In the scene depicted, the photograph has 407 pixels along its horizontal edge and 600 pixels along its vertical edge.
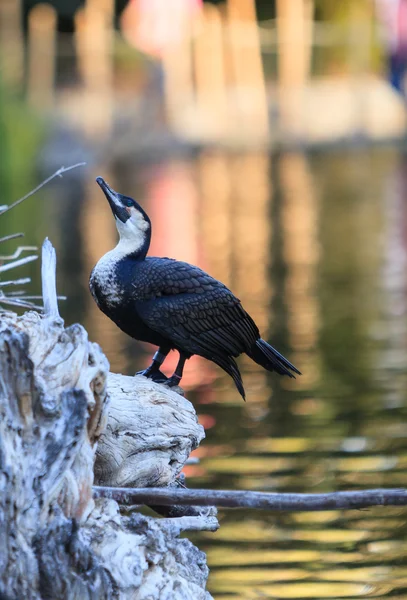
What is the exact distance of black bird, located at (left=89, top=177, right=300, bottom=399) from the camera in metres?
5.21

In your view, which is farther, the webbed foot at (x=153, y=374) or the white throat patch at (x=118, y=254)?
the webbed foot at (x=153, y=374)

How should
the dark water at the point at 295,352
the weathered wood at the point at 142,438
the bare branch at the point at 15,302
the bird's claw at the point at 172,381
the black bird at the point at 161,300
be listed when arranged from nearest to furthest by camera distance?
the bare branch at the point at 15,302 → the weathered wood at the point at 142,438 → the black bird at the point at 161,300 → the bird's claw at the point at 172,381 → the dark water at the point at 295,352

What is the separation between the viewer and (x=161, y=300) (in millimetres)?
5254

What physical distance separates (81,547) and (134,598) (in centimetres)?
29

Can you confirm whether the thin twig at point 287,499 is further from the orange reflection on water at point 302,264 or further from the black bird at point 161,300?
the orange reflection on water at point 302,264

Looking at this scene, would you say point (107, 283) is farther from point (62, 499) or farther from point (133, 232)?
point (62, 499)

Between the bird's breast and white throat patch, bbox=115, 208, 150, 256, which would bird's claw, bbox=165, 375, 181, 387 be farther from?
white throat patch, bbox=115, 208, 150, 256

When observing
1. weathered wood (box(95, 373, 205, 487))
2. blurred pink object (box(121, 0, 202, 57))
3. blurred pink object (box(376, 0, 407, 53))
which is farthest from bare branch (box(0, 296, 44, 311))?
blurred pink object (box(121, 0, 202, 57))

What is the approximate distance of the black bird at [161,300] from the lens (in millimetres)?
5211

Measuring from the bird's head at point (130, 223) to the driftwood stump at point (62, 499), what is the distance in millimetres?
710

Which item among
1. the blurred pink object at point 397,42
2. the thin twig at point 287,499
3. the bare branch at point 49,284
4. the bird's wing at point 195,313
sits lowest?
the blurred pink object at point 397,42

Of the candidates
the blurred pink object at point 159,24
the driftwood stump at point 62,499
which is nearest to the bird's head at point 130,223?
the driftwood stump at point 62,499

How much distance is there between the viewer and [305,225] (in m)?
19.6

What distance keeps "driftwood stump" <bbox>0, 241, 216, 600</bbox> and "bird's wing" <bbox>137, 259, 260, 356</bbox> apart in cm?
72
